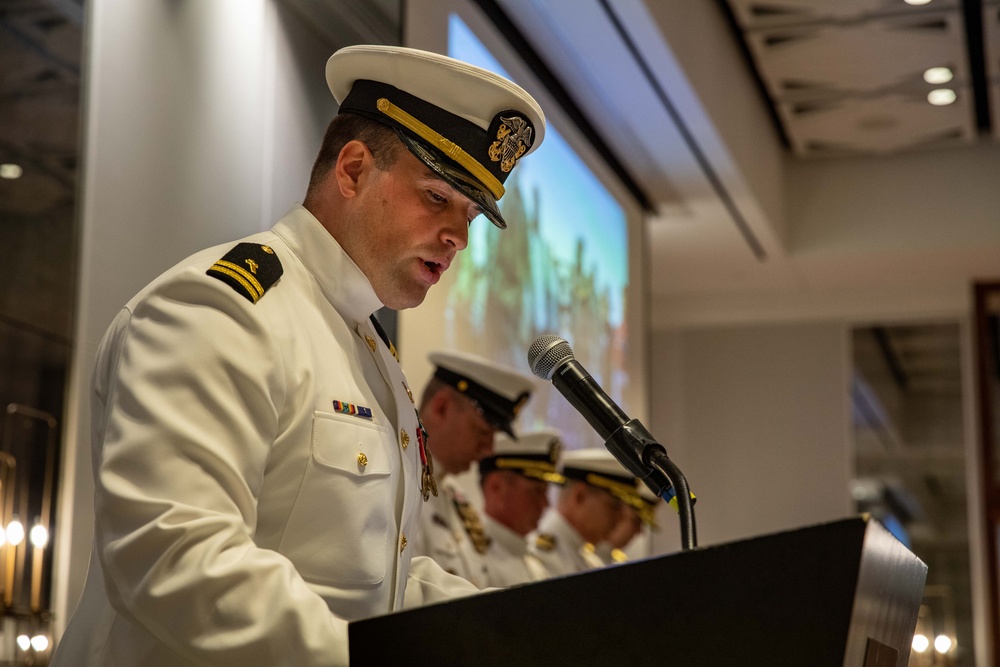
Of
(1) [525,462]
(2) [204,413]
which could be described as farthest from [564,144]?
(2) [204,413]

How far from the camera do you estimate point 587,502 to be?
5.34 m

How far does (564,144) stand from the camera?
5.53 meters

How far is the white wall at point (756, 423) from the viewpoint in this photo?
9188mm

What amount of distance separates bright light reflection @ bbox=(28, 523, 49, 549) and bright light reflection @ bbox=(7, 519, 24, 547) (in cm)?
2

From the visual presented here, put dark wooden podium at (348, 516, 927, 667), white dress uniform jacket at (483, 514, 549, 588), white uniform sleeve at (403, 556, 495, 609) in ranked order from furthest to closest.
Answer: white dress uniform jacket at (483, 514, 549, 588) < white uniform sleeve at (403, 556, 495, 609) < dark wooden podium at (348, 516, 927, 667)

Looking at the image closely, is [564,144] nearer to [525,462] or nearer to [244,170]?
[525,462]

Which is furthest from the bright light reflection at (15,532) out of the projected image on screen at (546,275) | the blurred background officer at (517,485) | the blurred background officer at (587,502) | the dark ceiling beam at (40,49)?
the blurred background officer at (587,502)

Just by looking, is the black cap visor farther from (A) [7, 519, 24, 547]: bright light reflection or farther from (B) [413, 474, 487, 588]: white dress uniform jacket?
(B) [413, 474, 487, 588]: white dress uniform jacket

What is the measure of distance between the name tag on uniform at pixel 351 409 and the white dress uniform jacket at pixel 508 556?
263 cm

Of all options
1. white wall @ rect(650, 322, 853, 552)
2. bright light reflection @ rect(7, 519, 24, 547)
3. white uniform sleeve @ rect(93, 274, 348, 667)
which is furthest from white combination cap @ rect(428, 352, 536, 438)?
white wall @ rect(650, 322, 853, 552)

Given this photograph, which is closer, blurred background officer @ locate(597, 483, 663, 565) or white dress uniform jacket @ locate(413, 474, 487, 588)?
white dress uniform jacket @ locate(413, 474, 487, 588)

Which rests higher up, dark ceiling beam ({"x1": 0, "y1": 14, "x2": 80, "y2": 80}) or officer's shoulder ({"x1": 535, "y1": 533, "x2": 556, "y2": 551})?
dark ceiling beam ({"x1": 0, "y1": 14, "x2": 80, "y2": 80})

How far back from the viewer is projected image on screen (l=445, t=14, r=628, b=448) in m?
4.28

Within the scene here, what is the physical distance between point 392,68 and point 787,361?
26.4 feet
